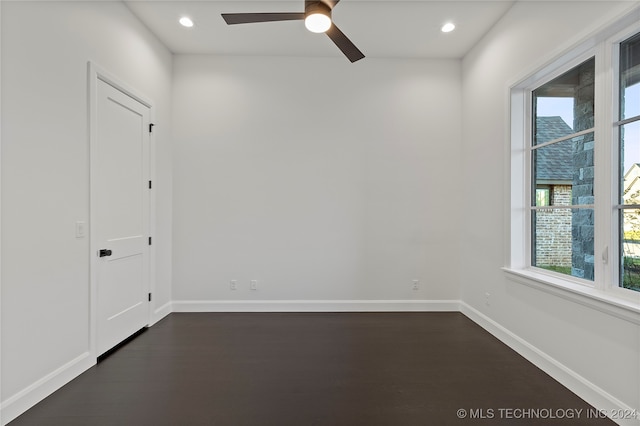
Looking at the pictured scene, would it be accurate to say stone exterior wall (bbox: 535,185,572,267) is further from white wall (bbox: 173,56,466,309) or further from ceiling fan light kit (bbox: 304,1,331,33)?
ceiling fan light kit (bbox: 304,1,331,33)

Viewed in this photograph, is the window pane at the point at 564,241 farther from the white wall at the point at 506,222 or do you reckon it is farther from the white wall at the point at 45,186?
the white wall at the point at 45,186

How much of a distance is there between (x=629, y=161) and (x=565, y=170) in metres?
0.50

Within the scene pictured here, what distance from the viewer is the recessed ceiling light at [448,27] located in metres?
2.96

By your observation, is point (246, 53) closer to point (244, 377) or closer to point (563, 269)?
point (244, 377)

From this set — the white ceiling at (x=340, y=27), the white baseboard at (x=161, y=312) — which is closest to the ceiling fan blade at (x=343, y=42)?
the white ceiling at (x=340, y=27)

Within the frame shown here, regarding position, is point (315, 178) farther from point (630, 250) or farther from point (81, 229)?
point (630, 250)

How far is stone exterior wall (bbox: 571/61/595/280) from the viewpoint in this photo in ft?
6.82

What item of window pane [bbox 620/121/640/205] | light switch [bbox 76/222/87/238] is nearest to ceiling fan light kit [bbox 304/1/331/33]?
window pane [bbox 620/121/640/205]

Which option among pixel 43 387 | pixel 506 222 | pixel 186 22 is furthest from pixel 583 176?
pixel 43 387

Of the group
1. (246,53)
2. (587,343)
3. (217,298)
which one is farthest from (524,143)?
(217,298)

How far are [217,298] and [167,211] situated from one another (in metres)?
1.22

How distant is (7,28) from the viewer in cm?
173

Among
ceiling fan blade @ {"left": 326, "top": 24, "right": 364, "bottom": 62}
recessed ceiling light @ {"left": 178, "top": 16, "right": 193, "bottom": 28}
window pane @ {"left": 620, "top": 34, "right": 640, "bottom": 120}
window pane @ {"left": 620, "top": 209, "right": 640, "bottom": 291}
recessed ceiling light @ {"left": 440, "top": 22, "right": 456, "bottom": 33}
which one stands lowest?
window pane @ {"left": 620, "top": 209, "right": 640, "bottom": 291}

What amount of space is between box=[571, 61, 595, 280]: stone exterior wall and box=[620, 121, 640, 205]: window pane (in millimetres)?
208
